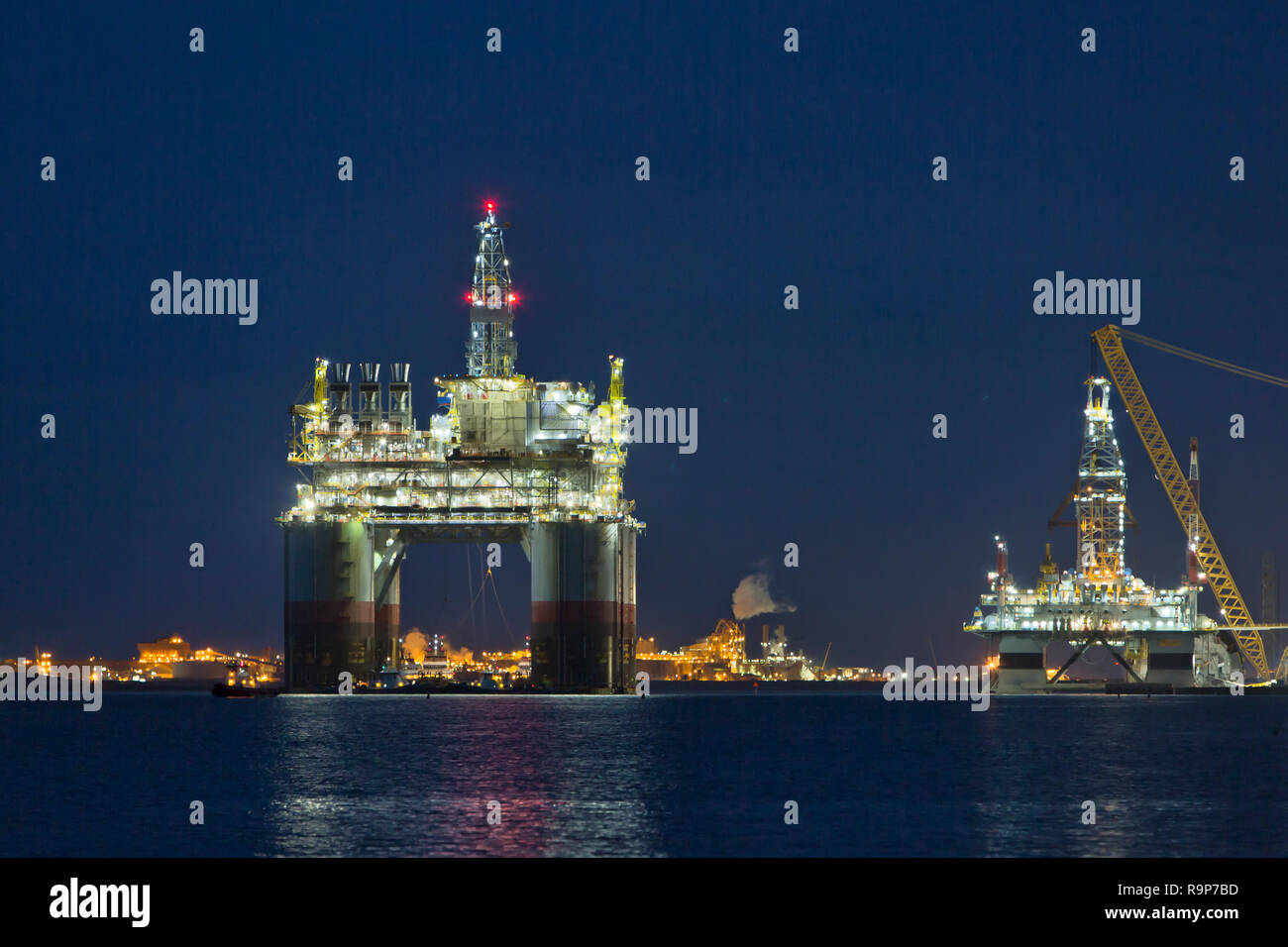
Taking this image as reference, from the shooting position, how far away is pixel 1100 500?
153 meters

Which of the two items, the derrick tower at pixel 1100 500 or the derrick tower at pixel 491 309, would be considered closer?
the derrick tower at pixel 491 309

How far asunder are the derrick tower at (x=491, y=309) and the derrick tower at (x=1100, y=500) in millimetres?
61229

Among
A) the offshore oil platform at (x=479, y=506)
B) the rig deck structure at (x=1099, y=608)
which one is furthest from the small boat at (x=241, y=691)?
the rig deck structure at (x=1099, y=608)

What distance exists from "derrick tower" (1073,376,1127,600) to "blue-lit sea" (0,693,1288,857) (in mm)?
41350

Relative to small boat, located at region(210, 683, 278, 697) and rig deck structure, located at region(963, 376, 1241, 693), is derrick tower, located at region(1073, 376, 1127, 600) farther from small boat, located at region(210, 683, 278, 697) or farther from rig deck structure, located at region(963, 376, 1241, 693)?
small boat, located at region(210, 683, 278, 697)

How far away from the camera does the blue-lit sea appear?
46.6m

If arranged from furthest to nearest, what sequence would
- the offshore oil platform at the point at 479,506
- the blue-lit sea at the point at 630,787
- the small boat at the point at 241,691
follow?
the small boat at the point at 241,691 → the offshore oil platform at the point at 479,506 → the blue-lit sea at the point at 630,787

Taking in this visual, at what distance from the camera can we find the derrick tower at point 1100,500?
152875mm

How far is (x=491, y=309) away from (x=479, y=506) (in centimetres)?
1472

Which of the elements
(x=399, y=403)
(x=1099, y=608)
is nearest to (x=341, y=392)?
(x=399, y=403)

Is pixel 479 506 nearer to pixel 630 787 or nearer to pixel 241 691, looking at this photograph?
pixel 241 691

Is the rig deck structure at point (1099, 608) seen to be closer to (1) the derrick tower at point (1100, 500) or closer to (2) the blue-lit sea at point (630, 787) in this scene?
(1) the derrick tower at point (1100, 500)
